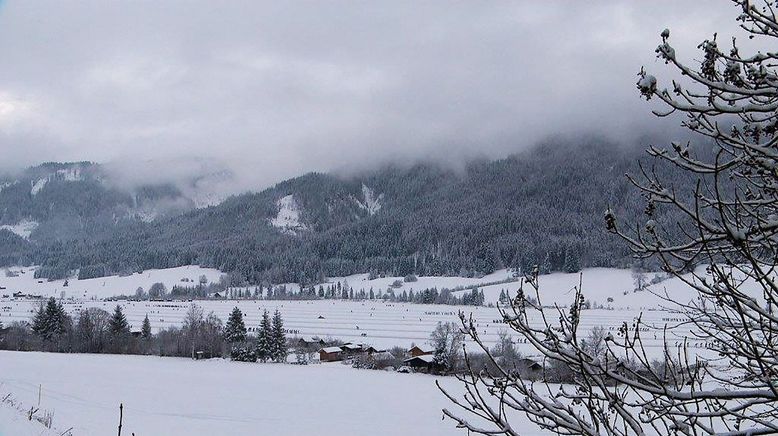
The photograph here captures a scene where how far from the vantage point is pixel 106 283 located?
16025cm

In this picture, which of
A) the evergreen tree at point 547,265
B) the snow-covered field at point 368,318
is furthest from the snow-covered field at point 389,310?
the evergreen tree at point 547,265

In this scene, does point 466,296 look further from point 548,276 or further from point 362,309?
point 548,276

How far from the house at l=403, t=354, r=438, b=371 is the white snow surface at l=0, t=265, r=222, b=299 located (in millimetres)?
109141

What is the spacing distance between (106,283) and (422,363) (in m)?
139

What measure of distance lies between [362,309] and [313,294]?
37.7 m

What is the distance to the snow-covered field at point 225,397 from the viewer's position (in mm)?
24625

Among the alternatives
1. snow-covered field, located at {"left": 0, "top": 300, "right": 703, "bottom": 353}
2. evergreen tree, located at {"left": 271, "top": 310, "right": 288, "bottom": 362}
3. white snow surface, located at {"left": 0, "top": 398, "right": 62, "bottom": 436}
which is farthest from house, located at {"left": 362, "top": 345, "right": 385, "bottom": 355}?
white snow surface, located at {"left": 0, "top": 398, "right": 62, "bottom": 436}

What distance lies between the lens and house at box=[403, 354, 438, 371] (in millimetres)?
48781

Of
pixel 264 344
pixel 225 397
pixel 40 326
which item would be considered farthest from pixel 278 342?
pixel 40 326

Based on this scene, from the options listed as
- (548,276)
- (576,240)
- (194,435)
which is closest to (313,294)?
(548,276)

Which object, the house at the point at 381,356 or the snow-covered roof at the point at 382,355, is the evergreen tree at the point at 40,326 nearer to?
the house at the point at 381,356

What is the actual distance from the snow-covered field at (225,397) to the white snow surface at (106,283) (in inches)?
4086

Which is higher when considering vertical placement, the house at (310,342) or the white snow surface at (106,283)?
the white snow surface at (106,283)

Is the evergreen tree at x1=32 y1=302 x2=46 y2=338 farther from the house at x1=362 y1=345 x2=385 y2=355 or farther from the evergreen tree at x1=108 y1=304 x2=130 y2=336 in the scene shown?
the house at x1=362 y1=345 x2=385 y2=355
